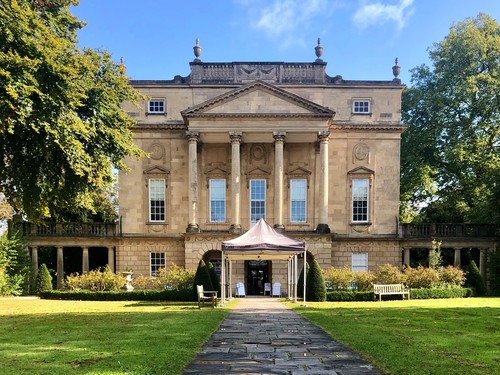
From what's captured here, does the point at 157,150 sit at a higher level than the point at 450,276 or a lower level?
higher

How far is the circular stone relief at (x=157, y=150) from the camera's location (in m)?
33.2

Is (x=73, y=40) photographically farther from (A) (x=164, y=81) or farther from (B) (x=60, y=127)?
(A) (x=164, y=81)

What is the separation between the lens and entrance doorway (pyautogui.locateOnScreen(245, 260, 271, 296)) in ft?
107

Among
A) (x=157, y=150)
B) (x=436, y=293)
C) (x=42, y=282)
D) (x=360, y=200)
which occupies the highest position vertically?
(x=157, y=150)

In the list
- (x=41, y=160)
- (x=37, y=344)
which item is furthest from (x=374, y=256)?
(x=37, y=344)

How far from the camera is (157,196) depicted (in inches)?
1309

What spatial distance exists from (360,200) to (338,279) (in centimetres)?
983

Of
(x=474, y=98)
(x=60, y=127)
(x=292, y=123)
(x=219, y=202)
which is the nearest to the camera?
(x=60, y=127)

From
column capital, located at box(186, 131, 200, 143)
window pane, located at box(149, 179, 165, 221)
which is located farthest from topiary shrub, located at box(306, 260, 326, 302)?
window pane, located at box(149, 179, 165, 221)

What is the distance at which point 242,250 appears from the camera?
68.5 ft

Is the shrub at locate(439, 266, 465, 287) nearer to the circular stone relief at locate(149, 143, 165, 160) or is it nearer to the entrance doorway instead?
the entrance doorway

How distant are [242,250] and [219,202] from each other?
40.5 ft

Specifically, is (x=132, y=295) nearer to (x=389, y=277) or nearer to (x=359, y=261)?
(x=389, y=277)

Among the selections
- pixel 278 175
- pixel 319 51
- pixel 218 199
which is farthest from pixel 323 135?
pixel 218 199
